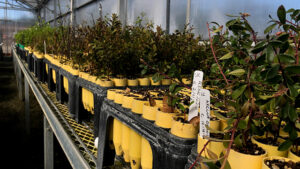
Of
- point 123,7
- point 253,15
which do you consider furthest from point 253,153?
point 123,7

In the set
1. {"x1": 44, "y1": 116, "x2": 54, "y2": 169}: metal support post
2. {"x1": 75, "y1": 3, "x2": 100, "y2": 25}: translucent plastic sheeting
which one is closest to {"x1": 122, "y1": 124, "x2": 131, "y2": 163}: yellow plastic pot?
{"x1": 44, "y1": 116, "x2": 54, "y2": 169}: metal support post

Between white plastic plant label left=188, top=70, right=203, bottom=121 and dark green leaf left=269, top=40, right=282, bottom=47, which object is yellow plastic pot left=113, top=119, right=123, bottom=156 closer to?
white plastic plant label left=188, top=70, right=203, bottom=121

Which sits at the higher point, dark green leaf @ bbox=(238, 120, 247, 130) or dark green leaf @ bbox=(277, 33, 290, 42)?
dark green leaf @ bbox=(277, 33, 290, 42)

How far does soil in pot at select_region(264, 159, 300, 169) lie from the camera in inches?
18.9

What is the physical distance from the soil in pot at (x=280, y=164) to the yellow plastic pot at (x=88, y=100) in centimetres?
130

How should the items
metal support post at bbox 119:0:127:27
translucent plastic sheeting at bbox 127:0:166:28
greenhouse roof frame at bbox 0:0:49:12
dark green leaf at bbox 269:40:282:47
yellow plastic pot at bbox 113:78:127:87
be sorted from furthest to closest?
greenhouse roof frame at bbox 0:0:49:12 < metal support post at bbox 119:0:127:27 < translucent plastic sheeting at bbox 127:0:166:28 < yellow plastic pot at bbox 113:78:127:87 < dark green leaf at bbox 269:40:282:47

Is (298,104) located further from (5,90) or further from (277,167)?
(5,90)

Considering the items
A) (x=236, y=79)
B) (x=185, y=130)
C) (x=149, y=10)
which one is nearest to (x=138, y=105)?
(x=185, y=130)

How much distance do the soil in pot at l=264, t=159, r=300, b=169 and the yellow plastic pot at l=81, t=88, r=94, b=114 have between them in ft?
4.27

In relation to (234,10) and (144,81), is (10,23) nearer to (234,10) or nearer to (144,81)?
(234,10)

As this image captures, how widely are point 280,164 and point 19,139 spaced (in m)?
5.54

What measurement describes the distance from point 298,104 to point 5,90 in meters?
8.98

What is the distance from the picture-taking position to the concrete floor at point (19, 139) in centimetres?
426

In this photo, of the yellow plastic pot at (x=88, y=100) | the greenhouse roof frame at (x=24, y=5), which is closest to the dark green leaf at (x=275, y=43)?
the yellow plastic pot at (x=88, y=100)
